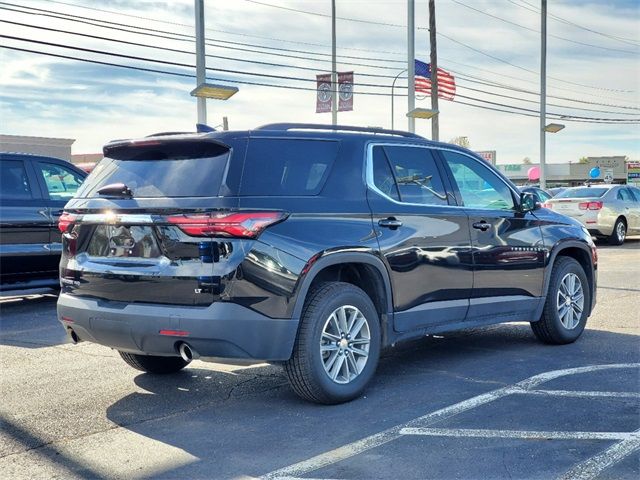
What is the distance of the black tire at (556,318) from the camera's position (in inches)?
275

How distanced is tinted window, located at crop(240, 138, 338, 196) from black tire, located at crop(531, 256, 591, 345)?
9.11 feet

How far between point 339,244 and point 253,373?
5.44ft

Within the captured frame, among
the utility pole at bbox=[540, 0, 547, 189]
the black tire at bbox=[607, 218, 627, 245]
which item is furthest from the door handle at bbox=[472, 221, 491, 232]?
the utility pole at bbox=[540, 0, 547, 189]

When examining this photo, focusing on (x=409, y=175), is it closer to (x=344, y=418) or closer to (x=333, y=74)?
(x=344, y=418)

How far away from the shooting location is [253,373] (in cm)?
620

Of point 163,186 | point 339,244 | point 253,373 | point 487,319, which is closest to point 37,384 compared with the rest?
point 253,373

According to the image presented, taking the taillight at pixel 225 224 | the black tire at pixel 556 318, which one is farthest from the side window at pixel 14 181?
the black tire at pixel 556 318

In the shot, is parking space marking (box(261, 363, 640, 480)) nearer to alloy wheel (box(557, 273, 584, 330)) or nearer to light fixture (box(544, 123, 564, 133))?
alloy wheel (box(557, 273, 584, 330))

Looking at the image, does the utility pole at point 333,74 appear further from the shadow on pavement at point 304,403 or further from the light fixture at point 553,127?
the shadow on pavement at point 304,403

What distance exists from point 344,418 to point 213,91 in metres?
12.8

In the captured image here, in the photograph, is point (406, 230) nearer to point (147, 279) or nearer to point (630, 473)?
point (147, 279)

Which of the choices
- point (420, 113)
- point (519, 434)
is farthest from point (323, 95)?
point (519, 434)

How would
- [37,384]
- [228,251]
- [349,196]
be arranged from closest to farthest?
[228,251] < [349,196] < [37,384]

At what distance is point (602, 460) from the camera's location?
13.4 ft
